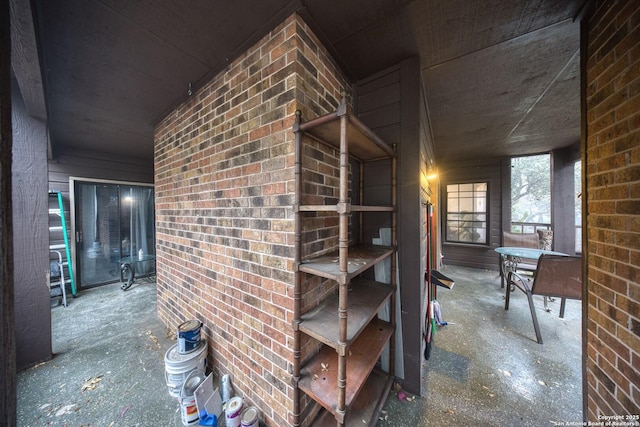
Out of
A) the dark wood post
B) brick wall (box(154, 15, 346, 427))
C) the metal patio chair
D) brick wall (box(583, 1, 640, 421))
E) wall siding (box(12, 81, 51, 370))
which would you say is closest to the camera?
the dark wood post

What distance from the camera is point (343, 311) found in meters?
1.00

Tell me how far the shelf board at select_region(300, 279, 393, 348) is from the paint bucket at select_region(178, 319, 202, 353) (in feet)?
3.70

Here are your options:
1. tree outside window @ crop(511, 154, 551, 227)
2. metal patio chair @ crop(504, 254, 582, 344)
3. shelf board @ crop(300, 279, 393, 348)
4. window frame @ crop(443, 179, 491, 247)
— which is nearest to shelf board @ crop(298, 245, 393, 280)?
shelf board @ crop(300, 279, 393, 348)

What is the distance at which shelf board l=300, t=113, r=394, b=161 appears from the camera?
106 cm

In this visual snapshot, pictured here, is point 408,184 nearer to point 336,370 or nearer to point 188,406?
point 336,370

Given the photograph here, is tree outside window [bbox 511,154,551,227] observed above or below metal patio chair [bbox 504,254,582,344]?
above

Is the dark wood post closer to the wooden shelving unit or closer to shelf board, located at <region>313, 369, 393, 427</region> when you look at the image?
the wooden shelving unit

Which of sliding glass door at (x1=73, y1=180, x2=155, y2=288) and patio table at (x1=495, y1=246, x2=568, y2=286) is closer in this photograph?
patio table at (x1=495, y1=246, x2=568, y2=286)

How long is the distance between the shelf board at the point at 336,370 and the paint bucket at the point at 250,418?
0.48 metres

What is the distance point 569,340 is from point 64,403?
4.82 meters

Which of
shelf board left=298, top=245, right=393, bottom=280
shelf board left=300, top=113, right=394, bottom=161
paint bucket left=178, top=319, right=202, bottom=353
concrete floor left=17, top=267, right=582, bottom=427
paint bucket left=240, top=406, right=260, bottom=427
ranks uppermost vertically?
shelf board left=300, top=113, right=394, bottom=161

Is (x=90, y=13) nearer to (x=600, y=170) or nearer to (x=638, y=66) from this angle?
(x=638, y=66)

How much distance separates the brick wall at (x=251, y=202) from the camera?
1226 millimetres

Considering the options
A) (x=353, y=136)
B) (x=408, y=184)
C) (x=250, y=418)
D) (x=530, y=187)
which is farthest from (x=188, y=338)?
(x=530, y=187)
